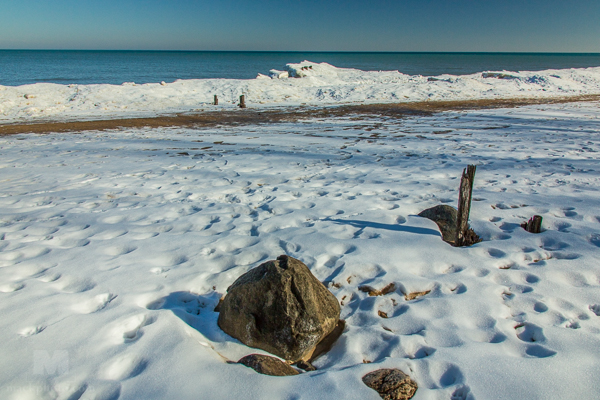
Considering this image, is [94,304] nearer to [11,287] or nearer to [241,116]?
[11,287]

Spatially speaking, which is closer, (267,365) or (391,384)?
(391,384)

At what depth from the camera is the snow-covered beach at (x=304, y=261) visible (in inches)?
92.5

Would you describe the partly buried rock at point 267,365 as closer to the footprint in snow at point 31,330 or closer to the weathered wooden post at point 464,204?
the footprint in snow at point 31,330

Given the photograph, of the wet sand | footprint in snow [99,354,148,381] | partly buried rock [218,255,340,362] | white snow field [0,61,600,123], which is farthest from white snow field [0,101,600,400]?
white snow field [0,61,600,123]

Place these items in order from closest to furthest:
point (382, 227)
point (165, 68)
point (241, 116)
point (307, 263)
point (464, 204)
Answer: point (307, 263) < point (464, 204) < point (382, 227) < point (241, 116) < point (165, 68)

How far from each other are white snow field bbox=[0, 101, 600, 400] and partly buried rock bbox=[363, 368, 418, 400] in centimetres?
5

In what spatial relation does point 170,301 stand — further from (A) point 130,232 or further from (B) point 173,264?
(A) point 130,232

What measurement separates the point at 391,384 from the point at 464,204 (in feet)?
7.93

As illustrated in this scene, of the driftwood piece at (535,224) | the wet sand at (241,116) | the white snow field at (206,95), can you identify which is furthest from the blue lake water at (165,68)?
the driftwood piece at (535,224)

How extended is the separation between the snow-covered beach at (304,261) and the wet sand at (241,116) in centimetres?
438

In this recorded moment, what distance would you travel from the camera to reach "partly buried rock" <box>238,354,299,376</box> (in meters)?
2.36

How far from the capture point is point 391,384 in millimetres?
2262

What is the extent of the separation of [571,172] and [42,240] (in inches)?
330

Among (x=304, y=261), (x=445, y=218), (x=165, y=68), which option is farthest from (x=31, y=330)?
(x=165, y=68)
